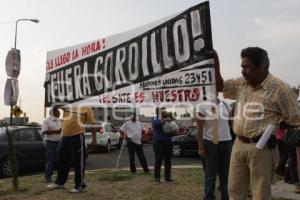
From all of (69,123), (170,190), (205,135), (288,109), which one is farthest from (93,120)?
(288,109)

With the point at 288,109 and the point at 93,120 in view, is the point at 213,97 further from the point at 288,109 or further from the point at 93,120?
the point at 93,120

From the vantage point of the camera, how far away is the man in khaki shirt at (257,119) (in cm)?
456

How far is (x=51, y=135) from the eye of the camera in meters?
10.3

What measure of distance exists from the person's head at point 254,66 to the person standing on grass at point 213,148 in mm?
1901

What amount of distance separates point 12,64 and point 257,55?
20.7 ft

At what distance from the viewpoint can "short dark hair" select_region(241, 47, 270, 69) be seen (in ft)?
15.4

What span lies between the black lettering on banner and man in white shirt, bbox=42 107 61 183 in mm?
1314

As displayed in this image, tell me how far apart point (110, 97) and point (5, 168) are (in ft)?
17.4

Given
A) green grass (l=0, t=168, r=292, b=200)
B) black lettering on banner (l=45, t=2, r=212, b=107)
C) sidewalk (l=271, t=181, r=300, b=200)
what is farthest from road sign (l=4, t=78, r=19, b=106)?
sidewalk (l=271, t=181, r=300, b=200)

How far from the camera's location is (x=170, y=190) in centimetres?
864

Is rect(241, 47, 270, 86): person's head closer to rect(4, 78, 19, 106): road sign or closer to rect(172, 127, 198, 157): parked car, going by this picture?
rect(4, 78, 19, 106): road sign

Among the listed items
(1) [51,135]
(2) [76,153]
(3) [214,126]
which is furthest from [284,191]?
(1) [51,135]

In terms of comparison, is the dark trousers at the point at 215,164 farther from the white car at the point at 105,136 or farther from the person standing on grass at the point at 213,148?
the white car at the point at 105,136

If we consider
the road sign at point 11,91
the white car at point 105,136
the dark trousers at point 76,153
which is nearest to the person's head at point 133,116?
the road sign at point 11,91
